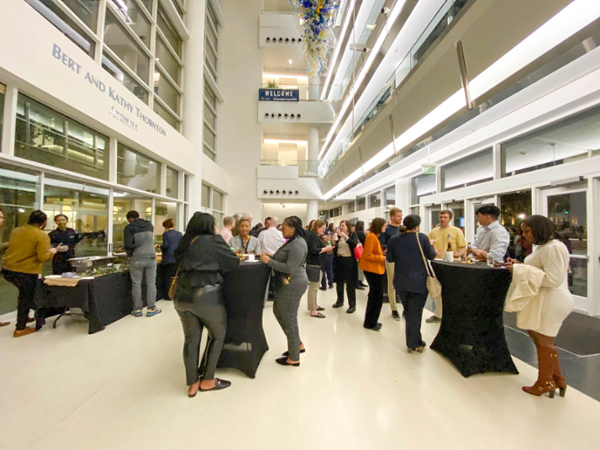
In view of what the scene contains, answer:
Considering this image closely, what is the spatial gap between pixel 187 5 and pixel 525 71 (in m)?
9.82

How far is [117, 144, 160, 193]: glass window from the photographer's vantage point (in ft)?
16.8

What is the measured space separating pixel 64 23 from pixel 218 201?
27.0 ft

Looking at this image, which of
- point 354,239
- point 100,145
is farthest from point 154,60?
point 354,239

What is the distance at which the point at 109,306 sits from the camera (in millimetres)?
3676

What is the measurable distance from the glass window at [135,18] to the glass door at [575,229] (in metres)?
8.74

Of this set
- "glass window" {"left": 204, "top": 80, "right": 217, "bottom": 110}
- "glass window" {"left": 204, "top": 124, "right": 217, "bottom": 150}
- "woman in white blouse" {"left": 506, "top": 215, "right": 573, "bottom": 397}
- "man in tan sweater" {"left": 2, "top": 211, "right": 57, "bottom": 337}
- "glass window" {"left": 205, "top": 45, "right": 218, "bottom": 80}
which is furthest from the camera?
"glass window" {"left": 204, "top": 124, "right": 217, "bottom": 150}

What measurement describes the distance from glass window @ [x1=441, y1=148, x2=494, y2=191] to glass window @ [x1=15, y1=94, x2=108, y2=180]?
7.77m

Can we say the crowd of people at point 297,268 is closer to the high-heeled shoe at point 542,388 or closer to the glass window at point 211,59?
the high-heeled shoe at point 542,388

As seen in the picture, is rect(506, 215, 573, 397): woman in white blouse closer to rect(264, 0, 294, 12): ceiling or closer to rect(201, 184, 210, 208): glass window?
rect(201, 184, 210, 208): glass window

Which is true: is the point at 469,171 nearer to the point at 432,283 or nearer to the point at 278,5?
the point at 432,283

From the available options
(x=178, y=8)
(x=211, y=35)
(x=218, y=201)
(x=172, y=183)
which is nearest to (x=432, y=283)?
(x=172, y=183)

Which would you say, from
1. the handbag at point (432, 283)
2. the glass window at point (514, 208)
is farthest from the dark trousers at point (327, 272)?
the glass window at point (514, 208)

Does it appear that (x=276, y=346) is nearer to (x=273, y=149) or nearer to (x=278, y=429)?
(x=278, y=429)

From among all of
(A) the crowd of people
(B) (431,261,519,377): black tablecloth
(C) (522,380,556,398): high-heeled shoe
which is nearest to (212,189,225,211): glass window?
(A) the crowd of people
